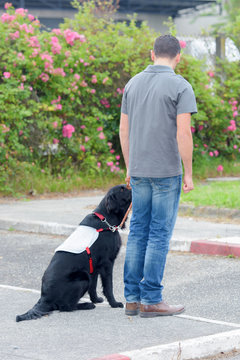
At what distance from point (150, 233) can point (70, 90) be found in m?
8.94

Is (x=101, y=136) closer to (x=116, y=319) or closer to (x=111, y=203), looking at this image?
(x=111, y=203)

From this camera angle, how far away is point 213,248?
8.26 metres

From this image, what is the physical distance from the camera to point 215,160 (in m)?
16.6

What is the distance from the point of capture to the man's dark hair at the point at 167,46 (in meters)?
5.33

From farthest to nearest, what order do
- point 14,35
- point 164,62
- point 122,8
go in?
point 122,8 → point 14,35 → point 164,62

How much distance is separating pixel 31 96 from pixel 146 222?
8643 millimetres

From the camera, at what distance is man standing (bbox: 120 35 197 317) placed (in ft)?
17.1

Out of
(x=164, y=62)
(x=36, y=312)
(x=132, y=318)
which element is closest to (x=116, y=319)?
(x=132, y=318)

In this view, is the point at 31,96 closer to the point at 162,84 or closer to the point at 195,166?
the point at 195,166

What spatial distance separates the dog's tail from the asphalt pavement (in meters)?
0.05

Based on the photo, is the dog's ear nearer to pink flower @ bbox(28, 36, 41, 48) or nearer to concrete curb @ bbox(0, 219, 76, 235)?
concrete curb @ bbox(0, 219, 76, 235)

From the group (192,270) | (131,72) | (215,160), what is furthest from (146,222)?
(215,160)

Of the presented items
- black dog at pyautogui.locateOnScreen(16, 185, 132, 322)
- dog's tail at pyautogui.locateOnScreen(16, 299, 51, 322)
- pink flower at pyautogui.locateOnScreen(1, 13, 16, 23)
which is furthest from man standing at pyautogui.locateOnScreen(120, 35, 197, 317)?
pink flower at pyautogui.locateOnScreen(1, 13, 16, 23)

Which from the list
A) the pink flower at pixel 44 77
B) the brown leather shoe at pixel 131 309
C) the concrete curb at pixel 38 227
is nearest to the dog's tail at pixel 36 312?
the brown leather shoe at pixel 131 309
